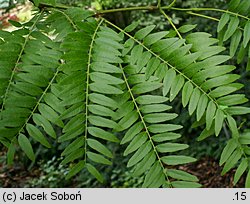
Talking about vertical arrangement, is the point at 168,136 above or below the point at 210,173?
below

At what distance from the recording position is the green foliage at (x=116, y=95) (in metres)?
0.89

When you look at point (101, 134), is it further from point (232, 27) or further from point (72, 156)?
point (232, 27)

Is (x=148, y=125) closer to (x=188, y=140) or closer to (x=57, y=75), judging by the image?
(x=57, y=75)

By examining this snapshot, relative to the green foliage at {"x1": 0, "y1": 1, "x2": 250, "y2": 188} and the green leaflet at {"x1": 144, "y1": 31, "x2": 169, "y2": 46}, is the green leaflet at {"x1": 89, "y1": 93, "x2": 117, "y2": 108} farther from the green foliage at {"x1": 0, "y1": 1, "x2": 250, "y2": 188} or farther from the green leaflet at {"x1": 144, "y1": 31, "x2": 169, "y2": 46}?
the green leaflet at {"x1": 144, "y1": 31, "x2": 169, "y2": 46}

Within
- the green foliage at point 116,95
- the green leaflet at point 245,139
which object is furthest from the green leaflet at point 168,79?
the green leaflet at point 245,139

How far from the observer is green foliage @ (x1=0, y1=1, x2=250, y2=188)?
2.92ft

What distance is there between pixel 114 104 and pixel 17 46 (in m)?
0.28

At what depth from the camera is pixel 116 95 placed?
0.94 m

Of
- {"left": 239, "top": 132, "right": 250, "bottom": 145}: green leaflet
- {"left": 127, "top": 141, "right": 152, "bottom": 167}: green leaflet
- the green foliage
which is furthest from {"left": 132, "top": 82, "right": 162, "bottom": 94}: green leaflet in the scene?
{"left": 239, "top": 132, "right": 250, "bottom": 145}: green leaflet

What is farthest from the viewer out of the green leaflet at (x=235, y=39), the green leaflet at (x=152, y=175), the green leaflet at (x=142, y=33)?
the green leaflet at (x=235, y=39)

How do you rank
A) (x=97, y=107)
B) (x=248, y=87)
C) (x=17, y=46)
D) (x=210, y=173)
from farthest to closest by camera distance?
(x=210, y=173) → (x=248, y=87) → (x=17, y=46) → (x=97, y=107)

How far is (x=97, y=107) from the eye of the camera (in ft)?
2.91

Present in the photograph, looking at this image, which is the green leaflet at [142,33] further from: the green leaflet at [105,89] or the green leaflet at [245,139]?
the green leaflet at [245,139]

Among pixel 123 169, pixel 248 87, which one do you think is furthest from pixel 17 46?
pixel 123 169
